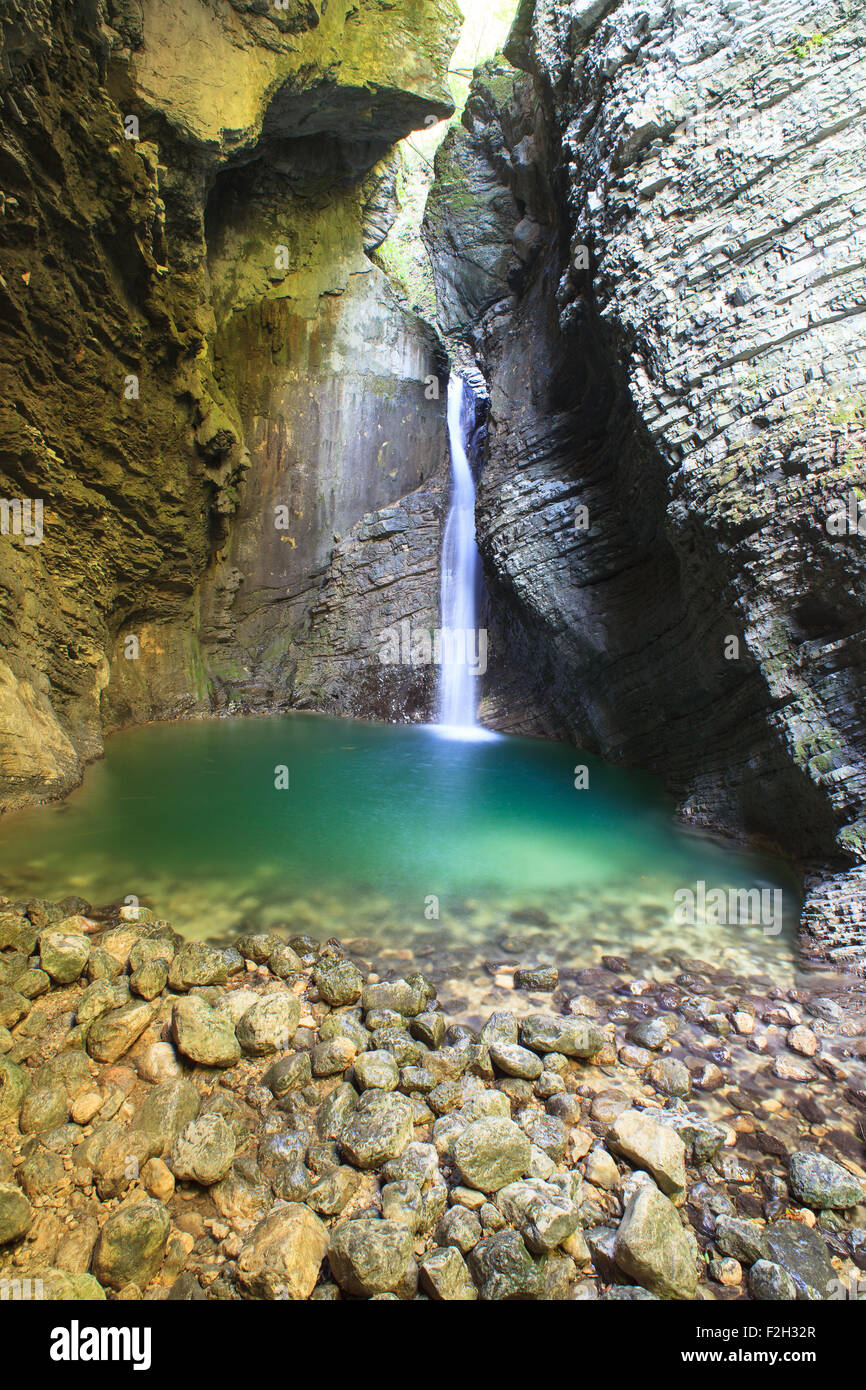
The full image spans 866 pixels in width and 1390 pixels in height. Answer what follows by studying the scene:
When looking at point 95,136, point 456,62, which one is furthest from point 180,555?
point 456,62

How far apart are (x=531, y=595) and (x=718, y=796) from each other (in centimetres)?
536

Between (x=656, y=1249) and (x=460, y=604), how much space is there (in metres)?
14.9

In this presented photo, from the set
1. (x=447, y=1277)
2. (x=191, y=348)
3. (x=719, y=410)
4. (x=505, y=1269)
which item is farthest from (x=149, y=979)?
(x=191, y=348)

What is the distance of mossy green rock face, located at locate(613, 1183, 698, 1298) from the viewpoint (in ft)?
6.58

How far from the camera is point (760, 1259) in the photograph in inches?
84.4

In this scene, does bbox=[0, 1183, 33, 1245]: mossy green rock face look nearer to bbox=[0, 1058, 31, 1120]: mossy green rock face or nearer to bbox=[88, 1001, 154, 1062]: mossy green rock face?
bbox=[0, 1058, 31, 1120]: mossy green rock face

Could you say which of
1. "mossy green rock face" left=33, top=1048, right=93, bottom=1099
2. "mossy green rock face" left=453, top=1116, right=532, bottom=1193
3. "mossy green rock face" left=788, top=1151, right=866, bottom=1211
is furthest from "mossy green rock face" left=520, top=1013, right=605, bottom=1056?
"mossy green rock face" left=33, top=1048, right=93, bottom=1099

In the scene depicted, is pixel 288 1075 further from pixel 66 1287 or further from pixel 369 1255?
pixel 66 1287

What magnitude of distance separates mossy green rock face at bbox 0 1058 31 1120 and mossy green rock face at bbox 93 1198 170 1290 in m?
0.75

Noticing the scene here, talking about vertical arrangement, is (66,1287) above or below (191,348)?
below

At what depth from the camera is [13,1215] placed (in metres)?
2.01

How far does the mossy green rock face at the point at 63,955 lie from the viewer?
10.9 ft

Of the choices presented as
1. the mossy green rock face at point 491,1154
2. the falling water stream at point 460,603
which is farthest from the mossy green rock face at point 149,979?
the falling water stream at point 460,603
